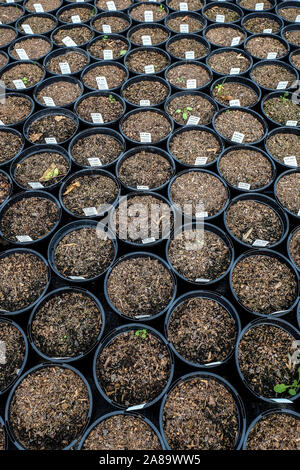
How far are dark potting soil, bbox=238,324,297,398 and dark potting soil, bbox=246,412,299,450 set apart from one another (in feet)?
0.37

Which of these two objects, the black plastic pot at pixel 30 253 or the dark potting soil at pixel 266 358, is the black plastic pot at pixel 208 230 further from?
the black plastic pot at pixel 30 253

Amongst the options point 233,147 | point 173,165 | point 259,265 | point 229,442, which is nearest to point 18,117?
point 173,165

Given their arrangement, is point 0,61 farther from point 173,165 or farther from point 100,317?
point 100,317

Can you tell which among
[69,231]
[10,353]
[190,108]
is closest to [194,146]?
[190,108]

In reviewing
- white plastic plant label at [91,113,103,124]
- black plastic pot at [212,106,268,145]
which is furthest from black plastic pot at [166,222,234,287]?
white plastic plant label at [91,113,103,124]

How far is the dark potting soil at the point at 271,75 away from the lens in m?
3.37

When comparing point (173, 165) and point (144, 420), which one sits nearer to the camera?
point (144, 420)

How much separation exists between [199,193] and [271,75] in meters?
1.73

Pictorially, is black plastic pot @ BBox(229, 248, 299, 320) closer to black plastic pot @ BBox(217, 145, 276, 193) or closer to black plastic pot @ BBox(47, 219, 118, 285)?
black plastic pot @ BBox(217, 145, 276, 193)

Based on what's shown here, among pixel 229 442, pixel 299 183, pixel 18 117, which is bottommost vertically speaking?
pixel 229 442

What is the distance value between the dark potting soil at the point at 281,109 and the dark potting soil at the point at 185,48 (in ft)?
3.15

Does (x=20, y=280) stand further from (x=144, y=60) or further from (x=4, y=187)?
(x=144, y=60)

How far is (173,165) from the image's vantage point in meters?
2.76

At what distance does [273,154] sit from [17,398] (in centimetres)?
255
